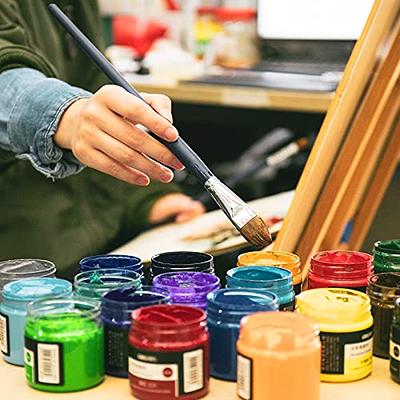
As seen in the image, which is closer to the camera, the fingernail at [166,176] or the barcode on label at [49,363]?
the barcode on label at [49,363]

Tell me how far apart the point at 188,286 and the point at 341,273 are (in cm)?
15

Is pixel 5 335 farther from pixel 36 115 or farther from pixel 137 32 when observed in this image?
pixel 137 32

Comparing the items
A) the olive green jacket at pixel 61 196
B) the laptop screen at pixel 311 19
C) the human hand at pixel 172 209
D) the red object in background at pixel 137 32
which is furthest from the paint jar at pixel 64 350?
A: the red object in background at pixel 137 32

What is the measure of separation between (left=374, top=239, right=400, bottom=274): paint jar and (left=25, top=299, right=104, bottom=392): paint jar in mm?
294

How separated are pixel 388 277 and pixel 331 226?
323mm

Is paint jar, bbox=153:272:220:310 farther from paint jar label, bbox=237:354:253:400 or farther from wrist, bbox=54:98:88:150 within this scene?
wrist, bbox=54:98:88:150

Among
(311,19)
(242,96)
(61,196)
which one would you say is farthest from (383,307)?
(311,19)

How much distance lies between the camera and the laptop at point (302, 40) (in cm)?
247

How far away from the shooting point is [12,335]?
0.82 m

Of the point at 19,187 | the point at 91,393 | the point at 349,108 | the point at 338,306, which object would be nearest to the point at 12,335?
the point at 91,393

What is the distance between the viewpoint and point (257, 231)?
929 mm

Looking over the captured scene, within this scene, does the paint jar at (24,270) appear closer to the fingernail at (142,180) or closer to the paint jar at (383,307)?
the fingernail at (142,180)

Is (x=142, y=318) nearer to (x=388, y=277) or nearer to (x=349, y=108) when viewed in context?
(x=388, y=277)

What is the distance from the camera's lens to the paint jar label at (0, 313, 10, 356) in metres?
0.82
